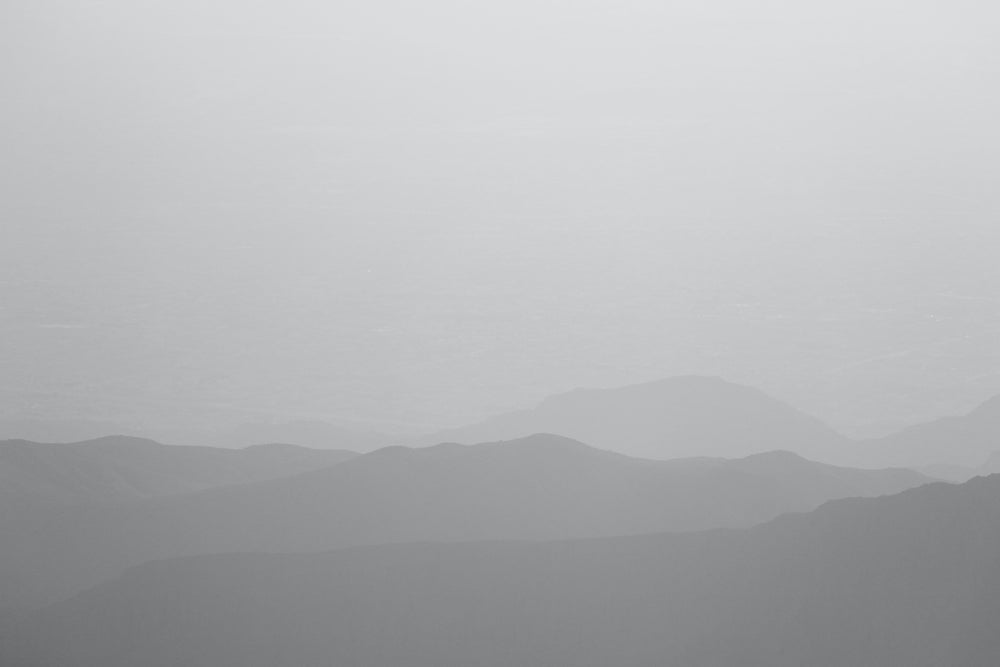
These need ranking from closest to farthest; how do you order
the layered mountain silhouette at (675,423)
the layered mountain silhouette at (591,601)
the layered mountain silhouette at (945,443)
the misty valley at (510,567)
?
the layered mountain silhouette at (591,601), the misty valley at (510,567), the layered mountain silhouette at (675,423), the layered mountain silhouette at (945,443)

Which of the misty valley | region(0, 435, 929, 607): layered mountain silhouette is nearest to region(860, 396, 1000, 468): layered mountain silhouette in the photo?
the misty valley

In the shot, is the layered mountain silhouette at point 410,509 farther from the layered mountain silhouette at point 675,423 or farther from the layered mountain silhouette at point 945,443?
the layered mountain silhouette at point 945,443

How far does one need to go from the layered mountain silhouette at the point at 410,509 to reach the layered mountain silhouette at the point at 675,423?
44.4 ft

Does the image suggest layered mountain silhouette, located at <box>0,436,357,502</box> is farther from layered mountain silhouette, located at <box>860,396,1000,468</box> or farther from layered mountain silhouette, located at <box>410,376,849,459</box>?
layered mountain silhouette, located at <box>860,396,1000,468</box>

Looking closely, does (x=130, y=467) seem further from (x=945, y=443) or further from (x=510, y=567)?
(x=945, y=443)

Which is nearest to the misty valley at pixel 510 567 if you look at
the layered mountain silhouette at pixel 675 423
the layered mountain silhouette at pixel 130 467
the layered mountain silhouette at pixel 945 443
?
the layered mountain silhouette at pixel 130 467

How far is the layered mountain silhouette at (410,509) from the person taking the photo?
21.7m

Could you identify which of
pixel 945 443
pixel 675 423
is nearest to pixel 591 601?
pixel 675 423

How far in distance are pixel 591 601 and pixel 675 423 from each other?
2078 centimetres

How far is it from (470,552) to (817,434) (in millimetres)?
24619

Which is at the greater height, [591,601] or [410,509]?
[410,509]

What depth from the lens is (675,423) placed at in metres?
39.2

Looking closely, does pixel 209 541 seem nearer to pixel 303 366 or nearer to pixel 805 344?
pixel 303 366

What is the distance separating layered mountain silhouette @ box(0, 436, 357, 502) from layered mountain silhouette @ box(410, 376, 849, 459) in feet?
39.6
